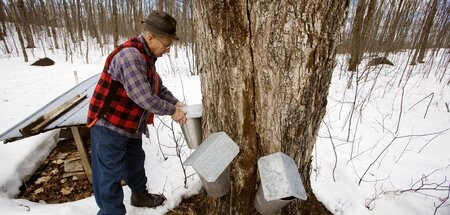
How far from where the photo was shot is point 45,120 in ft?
7.35

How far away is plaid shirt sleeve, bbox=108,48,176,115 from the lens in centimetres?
143

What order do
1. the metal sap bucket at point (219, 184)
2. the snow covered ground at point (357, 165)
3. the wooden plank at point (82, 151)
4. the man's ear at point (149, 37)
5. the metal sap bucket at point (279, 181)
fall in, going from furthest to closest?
the wooden plank at point (82, 151), the snow covered ground at point (357, 165), the man's ear at point (149, 37), the metal sap bucket at point (219, 184), the metal sap bucket at point (279, 181)

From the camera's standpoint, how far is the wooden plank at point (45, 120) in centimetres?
189

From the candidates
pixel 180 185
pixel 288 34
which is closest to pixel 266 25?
pixel 288 34

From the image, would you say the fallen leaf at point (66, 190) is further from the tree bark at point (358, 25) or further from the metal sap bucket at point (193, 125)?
the tree bark at point (358, 25)

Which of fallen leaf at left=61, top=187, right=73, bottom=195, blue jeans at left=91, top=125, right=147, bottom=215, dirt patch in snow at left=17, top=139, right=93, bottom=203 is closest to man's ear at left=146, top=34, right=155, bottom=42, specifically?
blue jeans at left=91, top=125, right=147, bottom=215

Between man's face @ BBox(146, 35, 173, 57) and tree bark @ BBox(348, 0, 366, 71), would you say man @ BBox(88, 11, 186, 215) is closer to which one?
man's face @ BBox(146, 35, 173, 57)

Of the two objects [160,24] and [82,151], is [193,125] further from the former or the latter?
[82,151]

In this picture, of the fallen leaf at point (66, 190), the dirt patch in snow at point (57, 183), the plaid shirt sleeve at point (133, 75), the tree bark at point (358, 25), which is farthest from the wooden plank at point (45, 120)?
the tree bark at point (358, 25)

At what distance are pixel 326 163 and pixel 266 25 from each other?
2.13m

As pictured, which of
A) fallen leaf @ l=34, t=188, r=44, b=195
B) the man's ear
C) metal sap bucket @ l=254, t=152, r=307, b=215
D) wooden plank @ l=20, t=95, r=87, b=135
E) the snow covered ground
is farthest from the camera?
fallen leaf @ l=34, t=188, r=44, b=195

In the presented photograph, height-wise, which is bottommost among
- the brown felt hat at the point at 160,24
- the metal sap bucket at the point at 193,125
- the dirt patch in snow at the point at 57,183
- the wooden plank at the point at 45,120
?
the dirt patch in snow at the point at 57,183

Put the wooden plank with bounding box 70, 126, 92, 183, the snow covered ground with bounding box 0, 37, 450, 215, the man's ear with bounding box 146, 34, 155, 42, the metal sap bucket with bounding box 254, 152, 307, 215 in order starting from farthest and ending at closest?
the wooden plank with bounding box 70, 126, 92, 183
the snow covered ground with bounding box 0, 37, 450, 215
the man's ear with bounding box 146, 34, 155, 42
the metal sap bucket with bounding box 254, 152, 307, 215

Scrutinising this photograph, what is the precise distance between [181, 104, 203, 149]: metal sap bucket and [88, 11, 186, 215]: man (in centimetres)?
5
